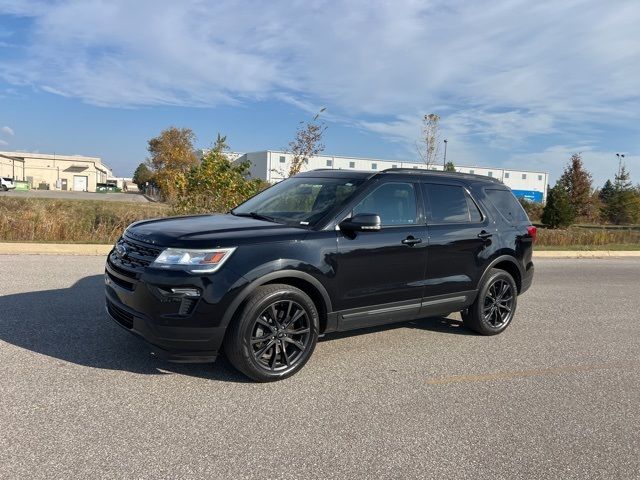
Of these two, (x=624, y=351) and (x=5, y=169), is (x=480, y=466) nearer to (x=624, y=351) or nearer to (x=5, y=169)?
(x=624, y=351)

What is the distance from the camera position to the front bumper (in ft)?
13.2

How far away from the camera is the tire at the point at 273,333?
4184mm

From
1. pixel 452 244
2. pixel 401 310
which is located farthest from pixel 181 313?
pixel 452 244

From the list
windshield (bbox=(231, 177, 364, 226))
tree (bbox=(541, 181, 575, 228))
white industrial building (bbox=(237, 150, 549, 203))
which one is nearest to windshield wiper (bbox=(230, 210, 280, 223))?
windshield (bbox=(231, 177, 364, 226))

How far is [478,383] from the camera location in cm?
470

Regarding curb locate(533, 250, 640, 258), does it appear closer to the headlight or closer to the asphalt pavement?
the headlight

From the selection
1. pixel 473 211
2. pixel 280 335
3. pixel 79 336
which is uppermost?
pixel 473 211

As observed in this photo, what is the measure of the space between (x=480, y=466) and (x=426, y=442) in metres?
0.39

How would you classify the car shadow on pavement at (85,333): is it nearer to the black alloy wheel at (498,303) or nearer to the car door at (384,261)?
the black alloy wheel at (498,303)

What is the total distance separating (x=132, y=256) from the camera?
14.3 ft

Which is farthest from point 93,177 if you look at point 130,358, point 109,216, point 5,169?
point 130,358

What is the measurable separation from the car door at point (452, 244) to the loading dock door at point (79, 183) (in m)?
110

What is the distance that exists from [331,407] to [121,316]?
189 centimetres

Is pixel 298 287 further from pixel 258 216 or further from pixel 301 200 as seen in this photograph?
pixel 301 200
